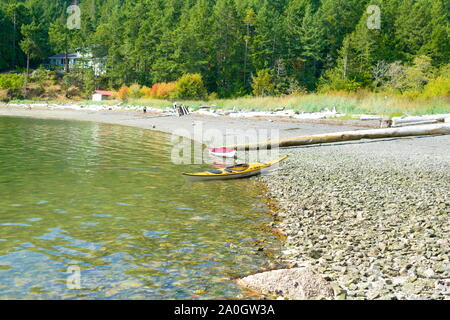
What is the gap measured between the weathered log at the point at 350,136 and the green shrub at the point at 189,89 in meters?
48.5

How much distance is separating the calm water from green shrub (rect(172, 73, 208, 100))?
53344mm

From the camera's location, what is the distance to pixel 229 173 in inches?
607

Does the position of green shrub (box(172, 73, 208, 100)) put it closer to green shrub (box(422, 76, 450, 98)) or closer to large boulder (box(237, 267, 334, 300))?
green shrub (box(422, 76, 450, 98))

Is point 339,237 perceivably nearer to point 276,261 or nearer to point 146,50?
point 276,261

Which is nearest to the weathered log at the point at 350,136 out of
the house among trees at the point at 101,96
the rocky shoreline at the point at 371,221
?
the rocky shoreline at the point at 371,221

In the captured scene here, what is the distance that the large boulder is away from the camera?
6242 millimetres

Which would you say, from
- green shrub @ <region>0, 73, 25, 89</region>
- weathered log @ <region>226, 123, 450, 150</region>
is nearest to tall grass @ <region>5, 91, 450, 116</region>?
weathered log @ <region>226, 123, 450, 150</region>

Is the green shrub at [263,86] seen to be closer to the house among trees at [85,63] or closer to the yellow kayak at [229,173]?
the house among trees at [85,63]

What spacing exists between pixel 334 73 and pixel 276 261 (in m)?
81.6

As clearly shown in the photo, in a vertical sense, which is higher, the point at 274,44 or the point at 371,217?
the point at 274,44

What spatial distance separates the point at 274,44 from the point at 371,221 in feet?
283

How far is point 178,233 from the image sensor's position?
9.55 metres

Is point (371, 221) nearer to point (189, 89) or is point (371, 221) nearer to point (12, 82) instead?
point (189, 89)

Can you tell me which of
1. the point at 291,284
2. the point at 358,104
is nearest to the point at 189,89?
the point at 358,104
